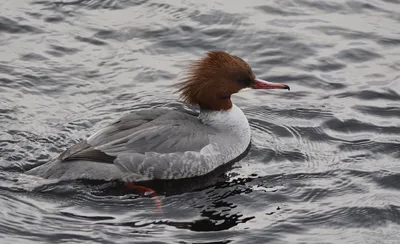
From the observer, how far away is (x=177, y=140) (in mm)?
9094

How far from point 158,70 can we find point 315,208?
12.6 ft

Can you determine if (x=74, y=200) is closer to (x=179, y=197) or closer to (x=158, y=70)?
(x=179, y=197)

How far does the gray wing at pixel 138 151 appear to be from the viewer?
8.71 metres

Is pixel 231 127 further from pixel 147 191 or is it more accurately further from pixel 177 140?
pixel 147 191

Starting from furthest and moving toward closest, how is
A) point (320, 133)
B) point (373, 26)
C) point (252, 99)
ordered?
point (373, 26), point (252, 99), point (320, 133)

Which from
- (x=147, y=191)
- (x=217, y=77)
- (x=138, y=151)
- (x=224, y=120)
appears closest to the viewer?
(x=147, y=191)

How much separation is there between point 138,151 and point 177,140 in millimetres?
471

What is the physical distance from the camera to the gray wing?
871 cm

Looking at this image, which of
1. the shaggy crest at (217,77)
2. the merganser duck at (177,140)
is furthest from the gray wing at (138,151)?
the shaggy crest at (217,77)

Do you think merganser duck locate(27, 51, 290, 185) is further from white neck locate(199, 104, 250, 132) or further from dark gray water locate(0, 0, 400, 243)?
dark gray water locate(0, 0, 400, 243)

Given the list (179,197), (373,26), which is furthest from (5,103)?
(373,26)

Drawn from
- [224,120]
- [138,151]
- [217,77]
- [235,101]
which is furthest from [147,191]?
[235,101]

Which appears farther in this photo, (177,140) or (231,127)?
(231,127)

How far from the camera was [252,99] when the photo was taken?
10.9 meters
